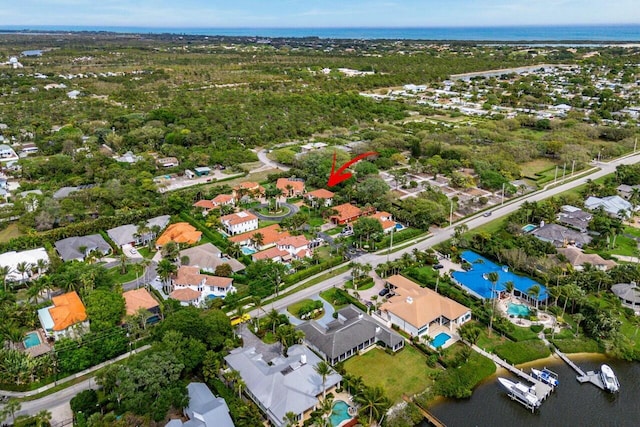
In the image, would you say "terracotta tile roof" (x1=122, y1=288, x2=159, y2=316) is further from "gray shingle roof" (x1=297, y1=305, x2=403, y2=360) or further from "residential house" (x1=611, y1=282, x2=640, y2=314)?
"residential house" (x1=611, y1=282, x2=640, y2=314)

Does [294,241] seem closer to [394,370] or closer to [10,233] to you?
[394,370]

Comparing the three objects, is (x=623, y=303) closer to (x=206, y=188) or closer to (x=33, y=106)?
(x=206, y=188)

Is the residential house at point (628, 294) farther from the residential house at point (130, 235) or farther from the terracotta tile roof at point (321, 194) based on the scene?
the residential house at point (130, 235)

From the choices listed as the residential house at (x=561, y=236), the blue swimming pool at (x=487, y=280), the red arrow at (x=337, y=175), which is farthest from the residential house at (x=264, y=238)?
the residential house at (x=561, y=236)

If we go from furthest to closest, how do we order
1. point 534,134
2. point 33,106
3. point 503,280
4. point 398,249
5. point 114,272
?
point 33,106 < point 534,134 < point 398,249 < point 114,272 < point 503,280

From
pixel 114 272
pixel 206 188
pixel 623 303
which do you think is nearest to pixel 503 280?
pixel 623 303

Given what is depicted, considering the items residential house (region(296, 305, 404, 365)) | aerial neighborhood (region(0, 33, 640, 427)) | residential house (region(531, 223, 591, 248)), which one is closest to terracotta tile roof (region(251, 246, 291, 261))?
aerial neighborhood (region(0, 33, 640, 427))

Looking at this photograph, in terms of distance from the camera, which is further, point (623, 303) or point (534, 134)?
point (534, 134)
